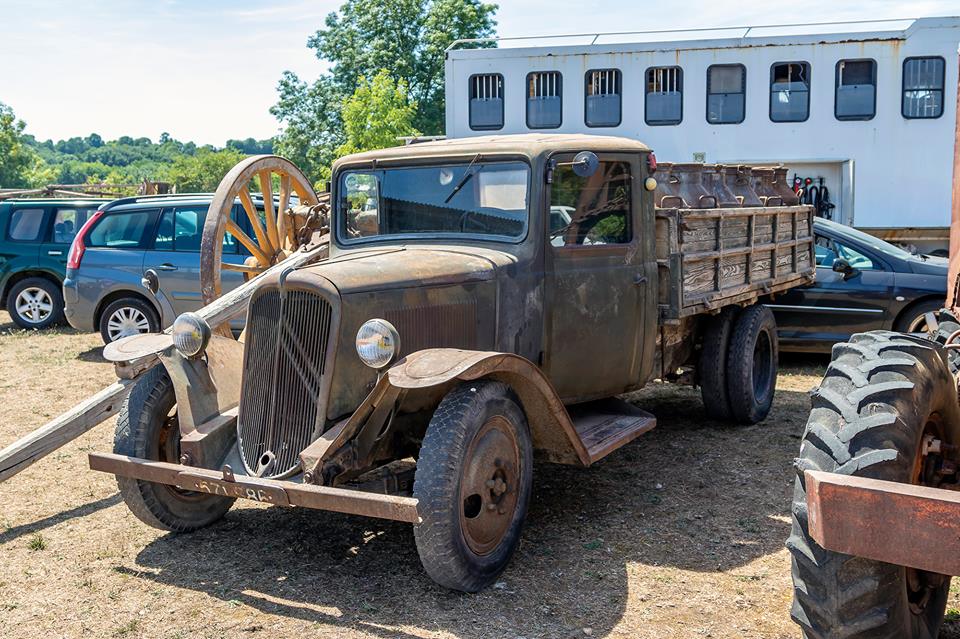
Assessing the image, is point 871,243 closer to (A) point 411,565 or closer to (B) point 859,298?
(B) point 859,298

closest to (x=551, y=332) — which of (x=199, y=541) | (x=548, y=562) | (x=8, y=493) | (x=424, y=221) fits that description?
(x=424, y=221)

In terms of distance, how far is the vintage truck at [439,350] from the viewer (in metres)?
4.25

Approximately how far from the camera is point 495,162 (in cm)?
534

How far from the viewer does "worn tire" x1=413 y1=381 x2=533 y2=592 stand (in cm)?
404

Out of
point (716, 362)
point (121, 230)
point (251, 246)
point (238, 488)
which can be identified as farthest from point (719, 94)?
point (238, 488)

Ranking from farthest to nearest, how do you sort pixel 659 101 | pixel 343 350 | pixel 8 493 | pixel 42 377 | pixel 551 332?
pixel 659 101 → pixel 42 377 → pixel 8 493 → pixel 551 332 → pixel 343 350

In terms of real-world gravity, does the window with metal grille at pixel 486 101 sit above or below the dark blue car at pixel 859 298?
above

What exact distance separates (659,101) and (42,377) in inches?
452

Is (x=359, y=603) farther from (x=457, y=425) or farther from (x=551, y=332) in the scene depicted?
(x=551, y=332)

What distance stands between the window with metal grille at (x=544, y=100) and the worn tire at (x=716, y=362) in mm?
10820

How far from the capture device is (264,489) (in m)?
4.14

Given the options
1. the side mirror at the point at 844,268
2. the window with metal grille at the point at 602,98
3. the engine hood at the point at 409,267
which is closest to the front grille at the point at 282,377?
the engine hood at the point at 409,267

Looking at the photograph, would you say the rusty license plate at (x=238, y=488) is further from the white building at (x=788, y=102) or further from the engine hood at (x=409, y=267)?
the white building at (x=788, y=102)

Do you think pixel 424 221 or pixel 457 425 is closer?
pixel 457 425
